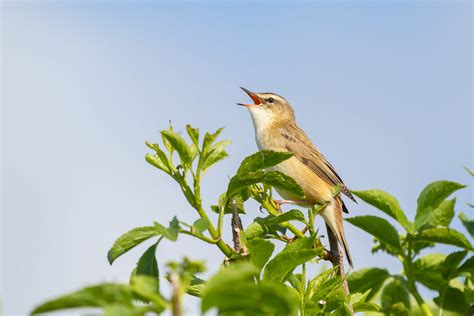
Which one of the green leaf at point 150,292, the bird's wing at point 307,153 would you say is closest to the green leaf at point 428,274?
the green leaf at point 150,292

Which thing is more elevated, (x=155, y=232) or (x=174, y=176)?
(x=174, y=176)

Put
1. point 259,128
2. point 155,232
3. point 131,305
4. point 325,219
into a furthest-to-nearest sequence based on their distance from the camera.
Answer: point 259,128
point 325,219
point 155,232
point 131,305

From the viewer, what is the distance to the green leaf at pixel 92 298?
1.36 metres

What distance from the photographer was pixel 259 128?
8.74m

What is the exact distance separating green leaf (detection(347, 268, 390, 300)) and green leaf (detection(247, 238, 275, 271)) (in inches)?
19.5

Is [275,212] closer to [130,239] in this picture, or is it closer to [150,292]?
[130,239]

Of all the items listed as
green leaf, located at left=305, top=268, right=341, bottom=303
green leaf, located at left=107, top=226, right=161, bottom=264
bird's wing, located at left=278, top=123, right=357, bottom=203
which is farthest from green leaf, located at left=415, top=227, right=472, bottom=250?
bird's wing, located at left=278, top=123, right=357, bottom=203

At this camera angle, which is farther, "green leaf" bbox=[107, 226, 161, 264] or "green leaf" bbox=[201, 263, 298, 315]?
"green leaf" bbox=[107, 226, 161, 264]

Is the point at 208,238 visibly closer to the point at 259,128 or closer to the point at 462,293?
the point at 462,293

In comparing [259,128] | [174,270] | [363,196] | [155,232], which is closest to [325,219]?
[259,128]

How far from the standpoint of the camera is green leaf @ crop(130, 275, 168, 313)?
4.62ft

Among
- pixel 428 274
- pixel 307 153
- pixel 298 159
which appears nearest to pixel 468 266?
pixel 428 274

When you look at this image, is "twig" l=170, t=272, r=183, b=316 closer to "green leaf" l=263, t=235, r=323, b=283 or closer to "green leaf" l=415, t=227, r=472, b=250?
"green leaf" l=263, t=235, r=323, b=283

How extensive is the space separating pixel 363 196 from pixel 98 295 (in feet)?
4.45
